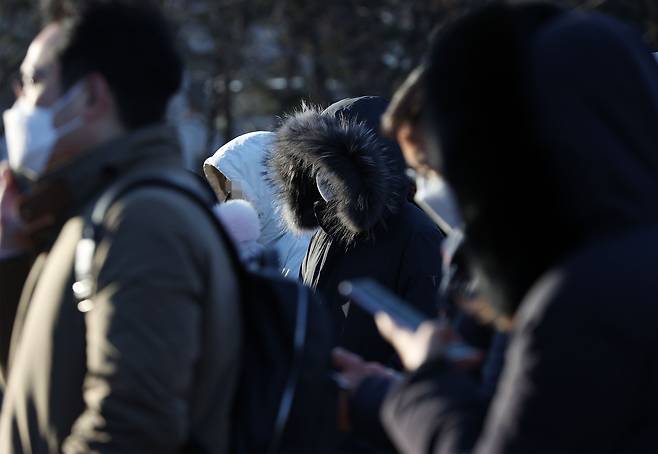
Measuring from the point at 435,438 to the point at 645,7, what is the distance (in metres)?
22.3

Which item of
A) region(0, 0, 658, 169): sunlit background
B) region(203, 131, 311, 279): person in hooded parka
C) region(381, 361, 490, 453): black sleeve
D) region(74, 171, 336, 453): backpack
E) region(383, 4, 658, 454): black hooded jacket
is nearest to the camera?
region(383, 4, 658, 454): black hooded jacket

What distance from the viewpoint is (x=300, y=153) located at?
13.1 feet

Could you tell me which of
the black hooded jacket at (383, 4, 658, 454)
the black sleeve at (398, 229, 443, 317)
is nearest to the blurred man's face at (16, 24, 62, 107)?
the black hooded jacket at (383, 4, 658, 454)

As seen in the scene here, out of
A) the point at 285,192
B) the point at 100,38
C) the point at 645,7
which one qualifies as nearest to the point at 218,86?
the point at 645,7

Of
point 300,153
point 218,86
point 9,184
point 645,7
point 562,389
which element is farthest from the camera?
point 218,86

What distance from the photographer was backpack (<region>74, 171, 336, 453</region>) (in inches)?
83.7

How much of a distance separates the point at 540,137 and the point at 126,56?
2.82 feet

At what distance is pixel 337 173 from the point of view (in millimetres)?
3859

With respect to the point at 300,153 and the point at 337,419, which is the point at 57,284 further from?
the point at 300,153

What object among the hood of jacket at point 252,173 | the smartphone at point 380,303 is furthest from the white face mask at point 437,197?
the hood of jacket at point 252,173

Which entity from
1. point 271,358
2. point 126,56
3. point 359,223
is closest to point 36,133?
point 126,56

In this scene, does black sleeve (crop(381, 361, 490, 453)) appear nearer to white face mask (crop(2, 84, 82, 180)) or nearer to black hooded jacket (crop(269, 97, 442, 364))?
white face mask (crop(2, 84, 82, 180))

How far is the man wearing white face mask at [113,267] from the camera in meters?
2.02

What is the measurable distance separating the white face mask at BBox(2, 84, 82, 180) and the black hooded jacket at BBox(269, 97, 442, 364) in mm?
1594
